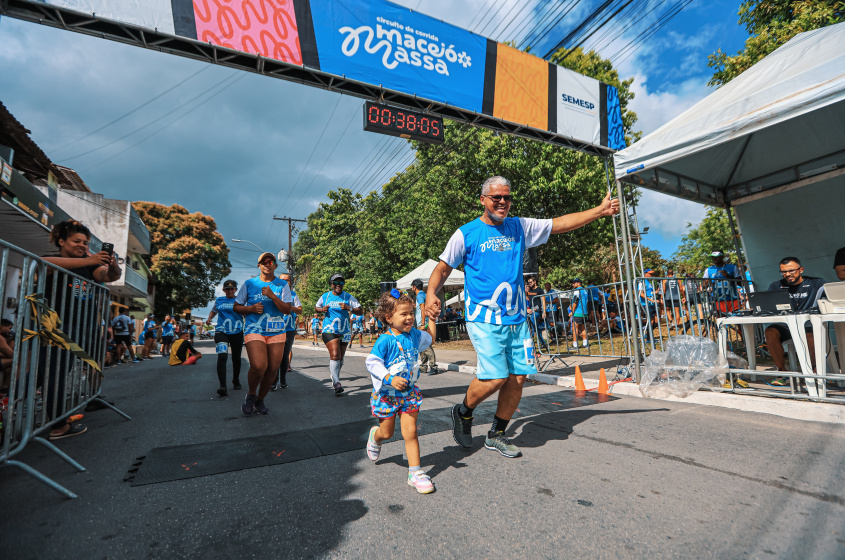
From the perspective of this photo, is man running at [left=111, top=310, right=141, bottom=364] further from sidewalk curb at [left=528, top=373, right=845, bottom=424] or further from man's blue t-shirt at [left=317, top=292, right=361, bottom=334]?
sidewalk curb at [left=528, top=373, right=845, bottom=424]

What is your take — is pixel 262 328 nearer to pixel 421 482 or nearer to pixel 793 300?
pixel 421 482

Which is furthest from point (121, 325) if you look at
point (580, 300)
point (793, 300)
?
point (793, 300)

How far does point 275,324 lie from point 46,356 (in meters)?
2.18

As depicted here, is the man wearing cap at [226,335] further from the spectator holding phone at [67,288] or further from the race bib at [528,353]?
the race bib at [528,353]

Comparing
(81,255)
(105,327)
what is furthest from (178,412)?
(81,255)

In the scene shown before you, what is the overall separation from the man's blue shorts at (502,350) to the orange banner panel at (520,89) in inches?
252

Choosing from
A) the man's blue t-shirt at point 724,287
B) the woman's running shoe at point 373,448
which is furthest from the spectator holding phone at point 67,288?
the man's blue t-shirt at point 724,287

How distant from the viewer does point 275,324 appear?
17.0ft

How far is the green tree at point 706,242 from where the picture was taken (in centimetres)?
1774

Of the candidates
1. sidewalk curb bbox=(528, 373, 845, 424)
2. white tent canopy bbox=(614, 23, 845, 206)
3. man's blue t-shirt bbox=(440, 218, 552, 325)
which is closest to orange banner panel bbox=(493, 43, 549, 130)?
white tent canopy bbox=(614, 23, 845, 206)

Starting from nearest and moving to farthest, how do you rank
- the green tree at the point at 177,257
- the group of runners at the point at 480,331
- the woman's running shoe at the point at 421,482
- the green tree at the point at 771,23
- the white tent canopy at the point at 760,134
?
the woman's running shoe at the point at 421,482, the group of runners at the point at 480,331, the white tent canopy at the point at 760,134, the green tree at the point at 771,23, the green tree at the point at 177,257

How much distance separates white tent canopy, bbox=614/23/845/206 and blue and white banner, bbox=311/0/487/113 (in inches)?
146

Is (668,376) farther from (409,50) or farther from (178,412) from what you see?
(409,50)

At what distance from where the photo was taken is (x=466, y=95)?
826cm
